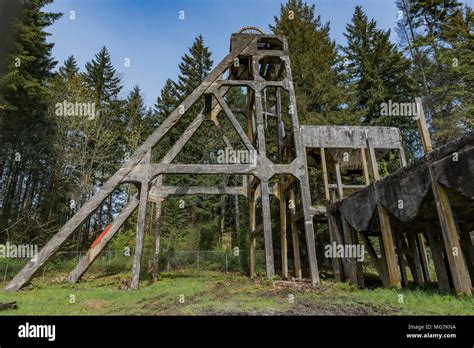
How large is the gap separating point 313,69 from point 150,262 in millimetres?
19893

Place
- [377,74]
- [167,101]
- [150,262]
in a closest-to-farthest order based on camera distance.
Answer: [150,262], [377,74], [167,101]

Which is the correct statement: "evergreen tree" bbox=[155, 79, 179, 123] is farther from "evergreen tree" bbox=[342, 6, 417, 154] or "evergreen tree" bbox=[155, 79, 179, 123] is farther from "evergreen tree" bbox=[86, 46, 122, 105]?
"evergreen tree" bbox=[342, 6, 417, 154]

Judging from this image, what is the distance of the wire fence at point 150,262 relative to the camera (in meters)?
19.8

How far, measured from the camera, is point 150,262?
20.9 meters

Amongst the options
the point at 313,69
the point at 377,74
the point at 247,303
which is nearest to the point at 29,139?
the point at 313,69

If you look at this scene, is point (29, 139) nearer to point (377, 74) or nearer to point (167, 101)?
point (167, 101)

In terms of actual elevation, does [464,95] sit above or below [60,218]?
above

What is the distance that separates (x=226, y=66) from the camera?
48.4 feet

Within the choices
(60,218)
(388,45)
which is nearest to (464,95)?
(388,45)

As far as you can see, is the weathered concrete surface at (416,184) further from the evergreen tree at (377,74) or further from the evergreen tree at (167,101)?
the evergreen tree at (167,101)

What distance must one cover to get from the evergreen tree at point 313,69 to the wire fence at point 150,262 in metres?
11.7

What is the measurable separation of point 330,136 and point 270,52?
17.8ft

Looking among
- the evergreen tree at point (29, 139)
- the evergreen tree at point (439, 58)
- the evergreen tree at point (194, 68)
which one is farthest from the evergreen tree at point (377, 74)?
the evergreen tree at point (29, 139)
